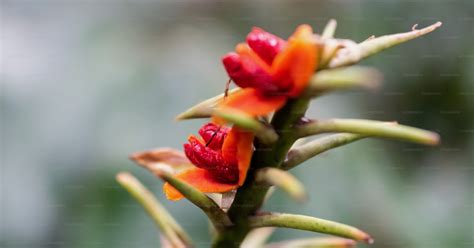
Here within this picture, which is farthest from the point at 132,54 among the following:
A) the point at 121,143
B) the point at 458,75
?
the point at 458,75

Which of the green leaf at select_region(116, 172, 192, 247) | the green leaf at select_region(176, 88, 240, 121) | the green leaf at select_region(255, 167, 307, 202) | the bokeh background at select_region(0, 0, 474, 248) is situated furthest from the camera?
the bokeh background at select_region(0, 0, 474, 248)

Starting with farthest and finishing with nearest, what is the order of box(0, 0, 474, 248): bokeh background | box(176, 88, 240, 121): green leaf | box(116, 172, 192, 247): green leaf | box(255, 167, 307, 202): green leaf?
1. box(0, 0, 474, 248): bokeh background
2. box(116, 172, 192, 247): green leaf
3. box(176, 88, 240, 121): green leaf
4. box(255, 167, 307, 202): green leaf

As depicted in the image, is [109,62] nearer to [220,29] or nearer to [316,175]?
[220,29]

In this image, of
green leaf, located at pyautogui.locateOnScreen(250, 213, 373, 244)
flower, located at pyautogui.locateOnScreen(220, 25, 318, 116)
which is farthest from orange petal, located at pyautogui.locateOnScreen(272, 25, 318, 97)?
green leaf, located at pyautogui.locateOnScreen(250, 213, 373, 244)

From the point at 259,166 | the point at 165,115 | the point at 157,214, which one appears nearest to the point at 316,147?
the point at 259,166

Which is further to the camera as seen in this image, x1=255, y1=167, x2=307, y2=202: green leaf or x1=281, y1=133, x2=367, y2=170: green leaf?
x1=281, y1=133, x2=367, y2=170: green leaf

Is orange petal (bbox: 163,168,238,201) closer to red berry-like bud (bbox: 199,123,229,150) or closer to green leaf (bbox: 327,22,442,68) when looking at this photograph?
red berry-like bud (bbox: 199,123,229,150)

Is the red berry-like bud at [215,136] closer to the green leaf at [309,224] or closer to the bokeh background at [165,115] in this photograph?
the green leaf at [309,224]
